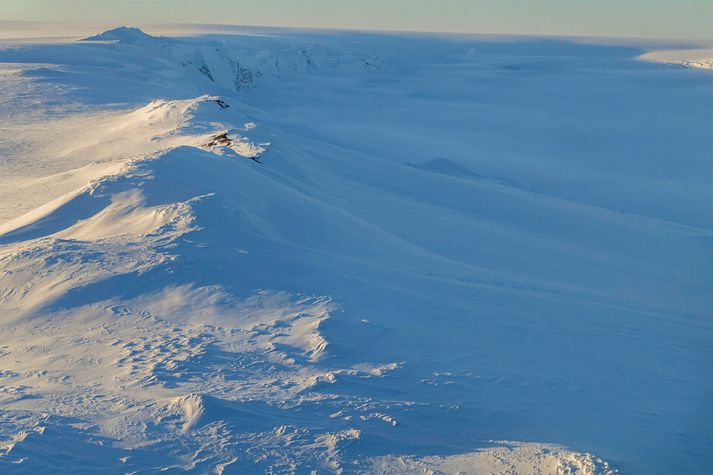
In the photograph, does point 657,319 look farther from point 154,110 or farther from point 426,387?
point 154,110

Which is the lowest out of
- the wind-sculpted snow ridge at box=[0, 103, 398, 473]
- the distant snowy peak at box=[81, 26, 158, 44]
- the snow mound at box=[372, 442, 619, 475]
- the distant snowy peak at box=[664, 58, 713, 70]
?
the snow mound at box=[372, 442, 619, 475]

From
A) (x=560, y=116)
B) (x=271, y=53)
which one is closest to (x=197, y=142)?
(x=560, y=116)

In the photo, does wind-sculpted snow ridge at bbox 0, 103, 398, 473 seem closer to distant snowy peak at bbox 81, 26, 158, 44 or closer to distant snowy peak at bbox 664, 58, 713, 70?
distant snowy peak at bbox 81, 26, 158, 44

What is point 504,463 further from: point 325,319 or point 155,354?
point 155,354

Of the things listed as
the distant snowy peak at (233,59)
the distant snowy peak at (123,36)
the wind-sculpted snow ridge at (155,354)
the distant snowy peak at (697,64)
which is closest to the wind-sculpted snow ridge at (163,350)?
the wind-sculpted snow ridge at (155,354)

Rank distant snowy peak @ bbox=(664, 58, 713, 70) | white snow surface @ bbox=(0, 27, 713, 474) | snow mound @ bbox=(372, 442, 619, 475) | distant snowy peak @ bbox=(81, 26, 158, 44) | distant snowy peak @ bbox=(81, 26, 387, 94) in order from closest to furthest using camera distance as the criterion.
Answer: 1. snow mound @ bbox=(372, 442, 619, 475)
2. white snow surface @ bbox=(0, 27, 713, 474)
3. distant snowy peak @ bbox=(81, 26, 387, 94)
4. distant snowy peak @ bbox=(81, 26, 158, 44)
5. distant snowy peak @ bbox=(664, 58, 713, 70)

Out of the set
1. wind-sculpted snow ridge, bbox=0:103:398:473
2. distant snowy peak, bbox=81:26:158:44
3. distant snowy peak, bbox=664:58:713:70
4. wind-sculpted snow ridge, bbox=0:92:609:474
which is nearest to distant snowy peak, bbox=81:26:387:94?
distant snowy peak, bbox=81:26:158:44
